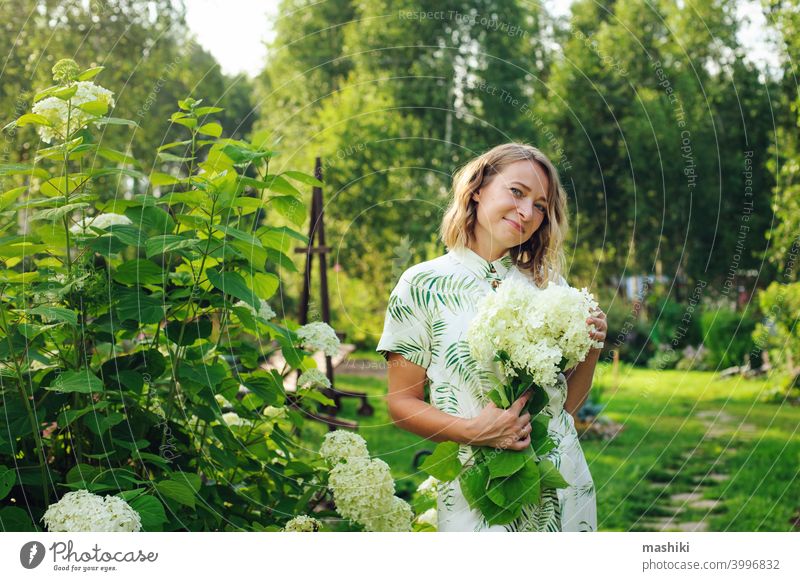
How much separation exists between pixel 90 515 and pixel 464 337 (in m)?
1.10

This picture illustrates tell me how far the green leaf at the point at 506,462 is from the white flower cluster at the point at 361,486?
658 millimetres

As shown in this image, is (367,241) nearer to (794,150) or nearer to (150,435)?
(794,150)

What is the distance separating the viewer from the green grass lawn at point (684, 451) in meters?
5.16

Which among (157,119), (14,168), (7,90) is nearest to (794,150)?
(14,168)

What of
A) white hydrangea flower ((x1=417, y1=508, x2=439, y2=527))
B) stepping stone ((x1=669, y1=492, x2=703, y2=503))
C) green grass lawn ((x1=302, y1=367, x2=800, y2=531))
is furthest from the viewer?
stepping stone ((x1=669, y1=492, x2=703, y2=503))

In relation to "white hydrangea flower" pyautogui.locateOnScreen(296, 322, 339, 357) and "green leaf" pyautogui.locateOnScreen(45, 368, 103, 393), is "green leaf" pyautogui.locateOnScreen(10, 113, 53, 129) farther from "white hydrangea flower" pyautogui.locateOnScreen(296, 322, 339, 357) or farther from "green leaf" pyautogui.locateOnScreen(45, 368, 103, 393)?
"white hydrangea flower" pyautogui.locateOnScreen(296, 322, 339, 357)

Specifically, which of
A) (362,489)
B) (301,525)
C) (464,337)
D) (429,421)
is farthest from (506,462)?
(301,525)

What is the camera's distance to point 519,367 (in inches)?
79.7

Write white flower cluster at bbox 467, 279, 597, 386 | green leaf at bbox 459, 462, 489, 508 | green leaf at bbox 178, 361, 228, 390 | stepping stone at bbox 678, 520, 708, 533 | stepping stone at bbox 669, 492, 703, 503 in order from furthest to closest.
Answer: stepping stone at bbox 669, 492, 703, 503 < stepping stone at bbox 678, 520, 708, 533 < green leaf at bbox 178, 361, 228, 390 < green leaf at bbox 459, 462, 489, 508 < white flower cluster at bbox 467, 279, 597, 386

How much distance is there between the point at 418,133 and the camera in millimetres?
10281

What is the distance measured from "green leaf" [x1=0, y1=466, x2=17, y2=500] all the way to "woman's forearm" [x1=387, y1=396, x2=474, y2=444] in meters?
1.11

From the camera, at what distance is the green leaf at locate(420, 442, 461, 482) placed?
7.22ft
